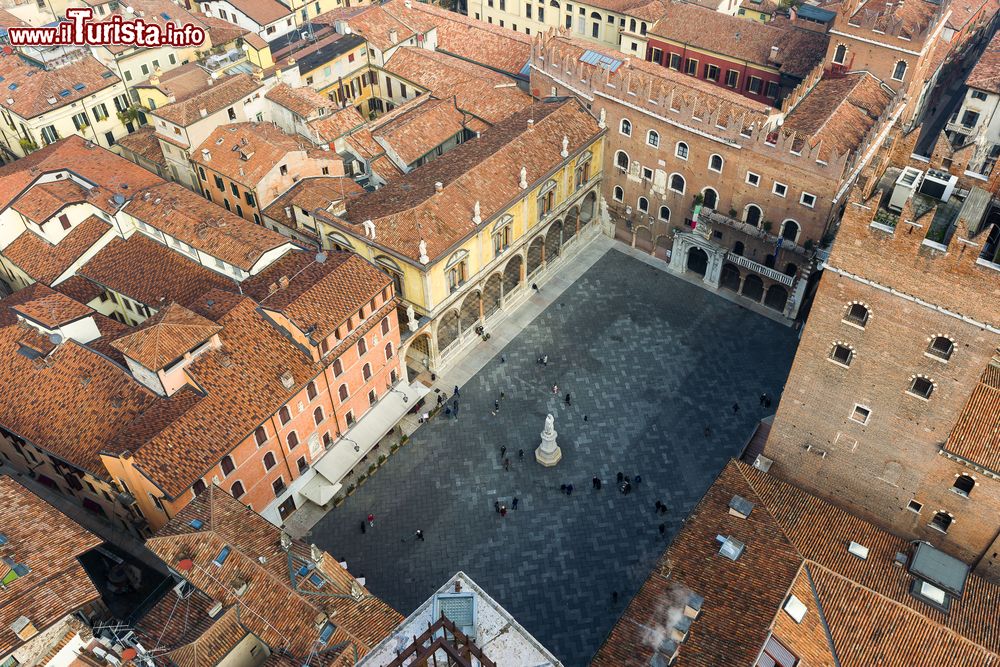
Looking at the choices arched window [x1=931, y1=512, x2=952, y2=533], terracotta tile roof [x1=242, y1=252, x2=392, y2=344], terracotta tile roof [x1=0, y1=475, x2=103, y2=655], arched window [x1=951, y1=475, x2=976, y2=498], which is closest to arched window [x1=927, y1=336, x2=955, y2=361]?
arched window [x1=951, y1=475, x2=976, y2=498]

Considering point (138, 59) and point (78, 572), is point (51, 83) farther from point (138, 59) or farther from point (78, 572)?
point (78, 572)

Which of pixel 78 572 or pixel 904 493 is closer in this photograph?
pixel 78 572

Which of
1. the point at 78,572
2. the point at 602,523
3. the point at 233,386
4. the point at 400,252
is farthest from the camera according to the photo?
the point at 400,252

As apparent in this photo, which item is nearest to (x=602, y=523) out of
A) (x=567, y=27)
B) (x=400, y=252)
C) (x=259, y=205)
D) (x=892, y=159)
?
(x=400, y=252)

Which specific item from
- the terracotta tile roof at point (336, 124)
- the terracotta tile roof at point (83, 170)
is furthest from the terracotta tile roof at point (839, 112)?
the terracotta tile roof at point (83, 170)

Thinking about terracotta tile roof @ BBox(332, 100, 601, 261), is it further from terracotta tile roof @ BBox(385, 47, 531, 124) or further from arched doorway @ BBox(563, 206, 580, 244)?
arched doorway @ BBox(563, 206, 580, 244)
